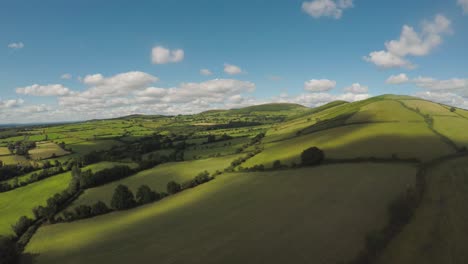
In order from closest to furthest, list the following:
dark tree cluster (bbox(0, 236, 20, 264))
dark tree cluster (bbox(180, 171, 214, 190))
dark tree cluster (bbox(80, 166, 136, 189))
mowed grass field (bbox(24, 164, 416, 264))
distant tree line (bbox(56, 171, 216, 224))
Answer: mowed grass field (bbox(24, 164, 416, 264))
dark tree cluster (bbox(0, 236, 20, 264))
distant tree line (bbox(56, 171, 216, 224))
dark tree cluster (bbox(180, 171, 214, 190))
dark tree cluster (bbox(80, 166, 136, 189))

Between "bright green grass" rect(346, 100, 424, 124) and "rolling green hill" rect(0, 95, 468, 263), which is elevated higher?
"bright green grass" rect(346, 100, 424, 124)

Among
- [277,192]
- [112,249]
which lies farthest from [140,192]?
[277,192]

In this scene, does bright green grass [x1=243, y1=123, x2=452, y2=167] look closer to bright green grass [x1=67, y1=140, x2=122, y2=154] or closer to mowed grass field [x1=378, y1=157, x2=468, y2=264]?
mowed grass field [x1=378, y1=157, x2=468, y2=264]

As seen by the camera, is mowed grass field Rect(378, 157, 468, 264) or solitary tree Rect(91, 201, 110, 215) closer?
mowed grass field Rect(378, 157, 468, 264)

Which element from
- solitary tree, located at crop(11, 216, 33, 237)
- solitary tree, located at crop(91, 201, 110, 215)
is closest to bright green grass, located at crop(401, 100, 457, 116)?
solitary tree, located at crop(91, 201, 110, 215)

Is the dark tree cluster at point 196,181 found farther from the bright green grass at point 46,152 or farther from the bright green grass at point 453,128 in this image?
the bright green grass at point 46,152

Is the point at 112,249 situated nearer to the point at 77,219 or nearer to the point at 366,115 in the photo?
the point at 77,219

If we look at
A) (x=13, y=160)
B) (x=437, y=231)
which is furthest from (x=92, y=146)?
(x=437, y=231)
